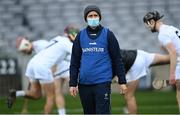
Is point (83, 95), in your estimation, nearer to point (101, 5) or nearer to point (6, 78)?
point (6, 78)

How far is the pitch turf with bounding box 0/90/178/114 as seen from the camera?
14.8 metres

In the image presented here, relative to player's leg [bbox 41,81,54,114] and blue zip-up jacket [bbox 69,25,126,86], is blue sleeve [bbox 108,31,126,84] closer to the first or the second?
blue zip-up jacket [bbox 69,25,126,86]

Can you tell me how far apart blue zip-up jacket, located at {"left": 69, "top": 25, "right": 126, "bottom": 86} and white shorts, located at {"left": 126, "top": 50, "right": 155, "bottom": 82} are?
3.13m

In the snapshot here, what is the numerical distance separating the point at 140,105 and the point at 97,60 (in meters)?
7.55

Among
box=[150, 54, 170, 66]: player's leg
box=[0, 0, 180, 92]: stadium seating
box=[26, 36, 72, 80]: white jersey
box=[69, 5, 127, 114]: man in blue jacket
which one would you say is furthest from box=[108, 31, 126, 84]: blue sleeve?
box=[0, 0, 180, 92]: stadium seating

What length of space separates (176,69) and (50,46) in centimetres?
300

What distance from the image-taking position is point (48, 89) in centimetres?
1292

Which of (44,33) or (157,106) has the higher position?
(44,33)

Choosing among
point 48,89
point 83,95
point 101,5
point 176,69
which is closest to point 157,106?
point 48,89

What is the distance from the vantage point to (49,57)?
505 inches

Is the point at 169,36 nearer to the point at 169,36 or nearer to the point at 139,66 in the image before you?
the point at 169,36

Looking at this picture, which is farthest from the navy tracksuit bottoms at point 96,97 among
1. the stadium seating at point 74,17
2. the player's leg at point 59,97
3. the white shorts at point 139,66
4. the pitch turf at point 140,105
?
the stadium seating at point 74,17

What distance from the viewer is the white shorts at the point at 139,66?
12109 mm

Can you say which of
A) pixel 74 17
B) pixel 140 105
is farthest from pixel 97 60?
pixel 74 17
